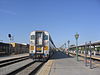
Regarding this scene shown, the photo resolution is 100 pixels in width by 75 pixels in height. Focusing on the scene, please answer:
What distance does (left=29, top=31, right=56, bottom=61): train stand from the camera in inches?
922

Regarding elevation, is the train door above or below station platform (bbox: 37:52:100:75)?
above

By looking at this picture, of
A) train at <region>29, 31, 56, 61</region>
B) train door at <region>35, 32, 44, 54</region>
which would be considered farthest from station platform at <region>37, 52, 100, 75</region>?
train door at <region>35, 32, 44, 54</region>

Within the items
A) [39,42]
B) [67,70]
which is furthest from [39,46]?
[67,70]

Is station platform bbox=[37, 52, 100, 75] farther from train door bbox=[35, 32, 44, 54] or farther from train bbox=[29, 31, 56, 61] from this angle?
train door bbox=[35, 32, 44, 54]

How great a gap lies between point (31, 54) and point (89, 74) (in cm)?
1354

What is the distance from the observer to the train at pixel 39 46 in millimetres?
23406

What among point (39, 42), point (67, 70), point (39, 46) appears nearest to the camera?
point (67, 70)

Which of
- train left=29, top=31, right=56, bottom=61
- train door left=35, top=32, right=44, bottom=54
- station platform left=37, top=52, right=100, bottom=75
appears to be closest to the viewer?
station platform left=37, top=52, right=100, bottom=75

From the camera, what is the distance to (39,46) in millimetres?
23578

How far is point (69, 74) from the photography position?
1095 centimetres

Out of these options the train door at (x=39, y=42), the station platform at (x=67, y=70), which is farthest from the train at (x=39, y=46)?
the station platform at (x=67, y=70)

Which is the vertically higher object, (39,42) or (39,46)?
(39,42)

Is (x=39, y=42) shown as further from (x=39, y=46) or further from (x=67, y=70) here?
(x=67, y=70)

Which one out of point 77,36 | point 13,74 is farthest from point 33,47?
point 13,74
